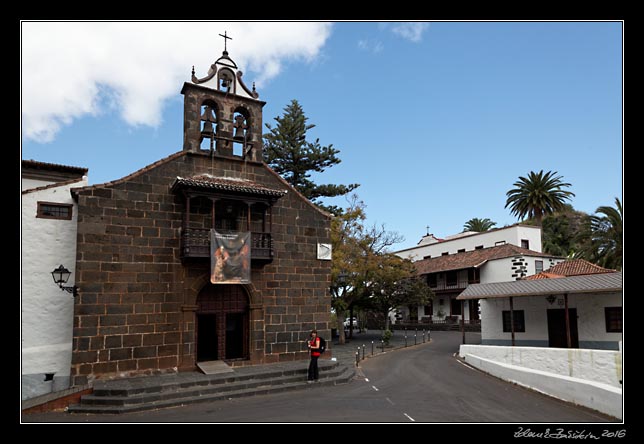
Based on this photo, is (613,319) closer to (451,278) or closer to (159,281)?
(159,281)

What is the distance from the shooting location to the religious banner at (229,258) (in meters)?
15.2

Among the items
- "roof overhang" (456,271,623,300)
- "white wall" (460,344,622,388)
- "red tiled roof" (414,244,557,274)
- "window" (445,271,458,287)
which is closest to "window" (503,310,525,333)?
"roof overhang" (456,271,623,300)

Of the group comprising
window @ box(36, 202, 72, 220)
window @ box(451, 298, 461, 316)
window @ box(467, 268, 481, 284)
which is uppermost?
window @ box(36, 202, 72, 220)

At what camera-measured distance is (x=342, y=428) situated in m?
9.70

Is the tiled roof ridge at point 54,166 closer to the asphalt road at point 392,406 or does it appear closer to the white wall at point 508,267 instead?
the asphalt road at point 392,406

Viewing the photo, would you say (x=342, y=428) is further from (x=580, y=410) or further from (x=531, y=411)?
(x=580, y=410)

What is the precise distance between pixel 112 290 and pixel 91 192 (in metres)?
3.08

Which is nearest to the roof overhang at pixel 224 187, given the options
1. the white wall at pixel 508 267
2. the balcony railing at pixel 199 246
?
the balcony railing at pixel 199 246

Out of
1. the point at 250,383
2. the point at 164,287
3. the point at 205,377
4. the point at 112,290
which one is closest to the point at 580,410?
the point at 250,383

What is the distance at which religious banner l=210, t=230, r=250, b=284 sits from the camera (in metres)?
15.2

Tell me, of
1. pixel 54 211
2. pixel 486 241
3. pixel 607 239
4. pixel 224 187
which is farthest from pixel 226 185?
pixel 486 241

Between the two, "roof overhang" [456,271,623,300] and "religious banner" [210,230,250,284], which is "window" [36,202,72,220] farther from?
"roof overhang" [456,271,623,300]

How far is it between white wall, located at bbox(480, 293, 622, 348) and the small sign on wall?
9828 mm

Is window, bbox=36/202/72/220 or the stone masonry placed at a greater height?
window, bbox=36/202/72/220
